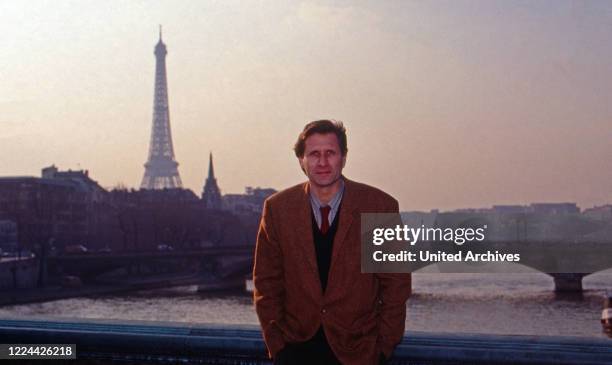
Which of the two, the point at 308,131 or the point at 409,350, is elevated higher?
the point at 308,131

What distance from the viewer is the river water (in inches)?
733

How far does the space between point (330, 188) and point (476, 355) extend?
1.61 ft

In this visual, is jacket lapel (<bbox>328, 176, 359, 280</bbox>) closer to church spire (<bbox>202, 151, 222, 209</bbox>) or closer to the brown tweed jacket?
the brown tweed jacket

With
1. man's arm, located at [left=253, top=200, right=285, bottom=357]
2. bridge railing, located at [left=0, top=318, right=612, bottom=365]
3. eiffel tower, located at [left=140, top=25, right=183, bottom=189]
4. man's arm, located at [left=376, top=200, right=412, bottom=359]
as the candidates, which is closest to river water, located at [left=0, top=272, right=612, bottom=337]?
bridge railing, located at [left=0, top=318, right=612, bottom=365]

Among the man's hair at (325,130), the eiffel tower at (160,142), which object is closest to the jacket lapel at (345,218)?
the man's hair at (325,130)

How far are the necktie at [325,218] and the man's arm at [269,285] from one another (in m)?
0.11

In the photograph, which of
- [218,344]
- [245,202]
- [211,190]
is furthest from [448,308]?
[245,202]

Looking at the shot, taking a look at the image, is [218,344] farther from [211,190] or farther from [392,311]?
[211,190]

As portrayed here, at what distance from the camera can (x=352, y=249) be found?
2.01m

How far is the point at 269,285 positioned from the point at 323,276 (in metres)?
0.12

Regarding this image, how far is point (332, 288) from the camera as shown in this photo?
1.99 metres

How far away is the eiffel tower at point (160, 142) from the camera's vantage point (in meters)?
63.2

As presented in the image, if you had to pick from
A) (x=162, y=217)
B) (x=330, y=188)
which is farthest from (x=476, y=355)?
(x=162, y=217)

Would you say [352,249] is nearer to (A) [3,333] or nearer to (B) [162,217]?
(A) [3,333]
